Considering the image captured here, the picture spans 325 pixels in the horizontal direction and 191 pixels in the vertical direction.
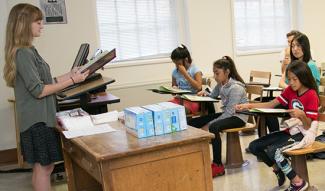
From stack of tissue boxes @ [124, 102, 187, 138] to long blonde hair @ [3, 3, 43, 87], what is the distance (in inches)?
30.0

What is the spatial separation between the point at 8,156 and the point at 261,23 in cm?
398

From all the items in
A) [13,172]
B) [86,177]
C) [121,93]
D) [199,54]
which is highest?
[199,54]

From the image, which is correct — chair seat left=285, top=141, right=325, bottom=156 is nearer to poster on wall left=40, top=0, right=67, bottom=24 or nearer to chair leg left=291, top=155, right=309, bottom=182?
chair leg left=291, top=155, right=309, bottom=182

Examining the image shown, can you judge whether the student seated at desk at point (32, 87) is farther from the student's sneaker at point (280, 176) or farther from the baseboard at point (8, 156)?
the baseboard at point (8, 156)

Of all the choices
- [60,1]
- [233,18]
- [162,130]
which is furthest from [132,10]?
[162,130]

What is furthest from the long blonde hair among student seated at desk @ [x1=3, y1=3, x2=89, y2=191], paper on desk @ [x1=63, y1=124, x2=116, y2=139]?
paper on desk @ [x1=63, y1=124, x2=116, y2=139]

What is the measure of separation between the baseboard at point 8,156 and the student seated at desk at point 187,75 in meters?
1.96

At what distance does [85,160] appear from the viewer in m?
2.09

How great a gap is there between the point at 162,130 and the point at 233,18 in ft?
12.7

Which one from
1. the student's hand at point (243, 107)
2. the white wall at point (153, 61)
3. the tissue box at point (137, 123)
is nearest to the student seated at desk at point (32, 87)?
the tissue box at point (137, 123)

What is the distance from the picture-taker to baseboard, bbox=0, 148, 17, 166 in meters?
4.57

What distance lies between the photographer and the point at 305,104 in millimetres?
2791

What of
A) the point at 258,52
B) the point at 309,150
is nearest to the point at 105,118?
the point at 309,150

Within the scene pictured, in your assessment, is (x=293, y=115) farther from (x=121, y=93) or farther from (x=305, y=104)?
(x=121, y=93)
